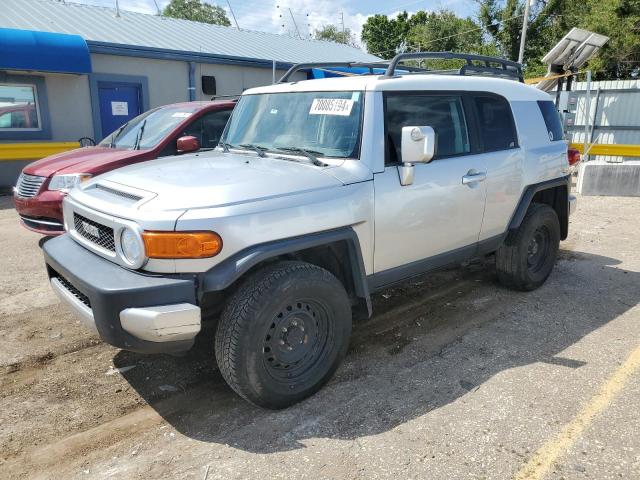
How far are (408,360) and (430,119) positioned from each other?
1.81 m

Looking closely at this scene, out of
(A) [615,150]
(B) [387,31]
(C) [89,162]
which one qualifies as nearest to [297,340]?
(C) [89,162]

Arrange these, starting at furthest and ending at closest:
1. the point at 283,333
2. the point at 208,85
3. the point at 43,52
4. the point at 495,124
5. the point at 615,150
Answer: the point at 208,85 → the point at 615,150 → the point at 43,52 → the point at 495,124 → the point at 283,333

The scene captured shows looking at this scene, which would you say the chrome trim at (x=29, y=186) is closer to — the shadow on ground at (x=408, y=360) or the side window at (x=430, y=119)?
the shadow on ground at (x=408, y=360)

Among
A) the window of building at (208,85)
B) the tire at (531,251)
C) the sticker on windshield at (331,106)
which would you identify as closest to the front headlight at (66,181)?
the sticker on windshield at (331,106)

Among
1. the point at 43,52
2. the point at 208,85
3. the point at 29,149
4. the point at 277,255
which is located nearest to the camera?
the point at 277,255

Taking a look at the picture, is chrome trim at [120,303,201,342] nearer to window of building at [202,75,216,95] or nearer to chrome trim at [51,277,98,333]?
chrome trim at [51,277,98,333]

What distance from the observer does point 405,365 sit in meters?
3.64

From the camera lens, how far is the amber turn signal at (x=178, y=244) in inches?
103

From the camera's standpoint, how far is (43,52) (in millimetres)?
10719

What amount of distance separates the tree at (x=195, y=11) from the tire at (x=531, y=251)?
61.1 meters

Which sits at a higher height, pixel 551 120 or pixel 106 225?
pixel 551 120

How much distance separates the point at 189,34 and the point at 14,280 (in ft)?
39.9

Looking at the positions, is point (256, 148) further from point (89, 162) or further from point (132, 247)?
point (89, 162)

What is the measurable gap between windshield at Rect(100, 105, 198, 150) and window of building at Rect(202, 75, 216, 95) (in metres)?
7.27
